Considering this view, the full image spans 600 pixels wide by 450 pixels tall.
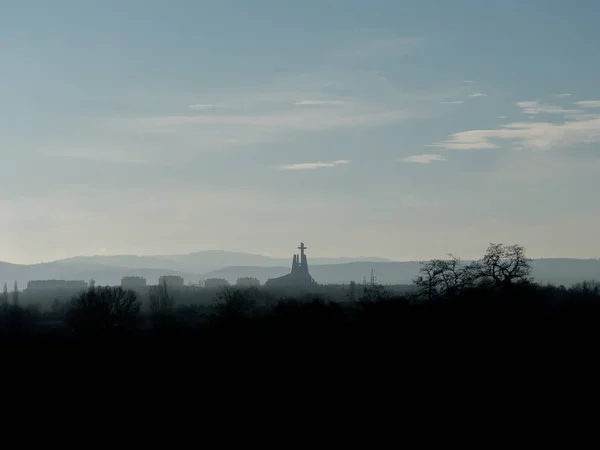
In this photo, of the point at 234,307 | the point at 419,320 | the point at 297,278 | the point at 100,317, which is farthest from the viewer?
the point at 297,278

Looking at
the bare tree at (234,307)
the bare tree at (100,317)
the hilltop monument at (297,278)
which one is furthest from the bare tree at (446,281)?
the hilltop monument at (297,278)

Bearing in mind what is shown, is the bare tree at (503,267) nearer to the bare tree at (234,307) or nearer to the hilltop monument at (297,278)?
the bare tree at (234,307)

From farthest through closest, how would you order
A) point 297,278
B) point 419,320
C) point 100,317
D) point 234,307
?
point 297,278, point 234,307, point 100,317, point 419,320

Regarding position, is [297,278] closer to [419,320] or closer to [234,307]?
[234,307]

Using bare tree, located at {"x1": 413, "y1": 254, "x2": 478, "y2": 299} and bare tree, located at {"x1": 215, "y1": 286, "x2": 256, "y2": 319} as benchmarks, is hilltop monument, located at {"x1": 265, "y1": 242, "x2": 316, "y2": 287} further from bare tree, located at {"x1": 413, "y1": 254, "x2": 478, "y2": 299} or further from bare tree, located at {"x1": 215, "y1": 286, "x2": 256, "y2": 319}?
bare tree, located at {"x1": 413, "y1": 254, "x2": 478, "y2": 299}

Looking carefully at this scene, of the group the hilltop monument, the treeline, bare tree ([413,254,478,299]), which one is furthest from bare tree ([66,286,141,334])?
the hilltop monument

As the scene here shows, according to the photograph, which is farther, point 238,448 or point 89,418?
Result: point 89,418

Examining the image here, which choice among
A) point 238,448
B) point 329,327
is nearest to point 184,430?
point 238,448

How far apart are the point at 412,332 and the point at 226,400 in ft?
47.9

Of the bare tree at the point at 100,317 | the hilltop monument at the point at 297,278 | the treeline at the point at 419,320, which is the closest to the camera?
the treeline at the point at 419,320

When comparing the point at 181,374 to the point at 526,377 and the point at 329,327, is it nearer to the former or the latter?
the point at 329,327

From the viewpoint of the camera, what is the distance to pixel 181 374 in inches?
1663

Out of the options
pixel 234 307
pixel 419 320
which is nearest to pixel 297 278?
pixel 234 307

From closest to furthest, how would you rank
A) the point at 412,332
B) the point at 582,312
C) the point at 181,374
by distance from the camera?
the point at 181,374 < the point at 412,332 < the point at 582,312
